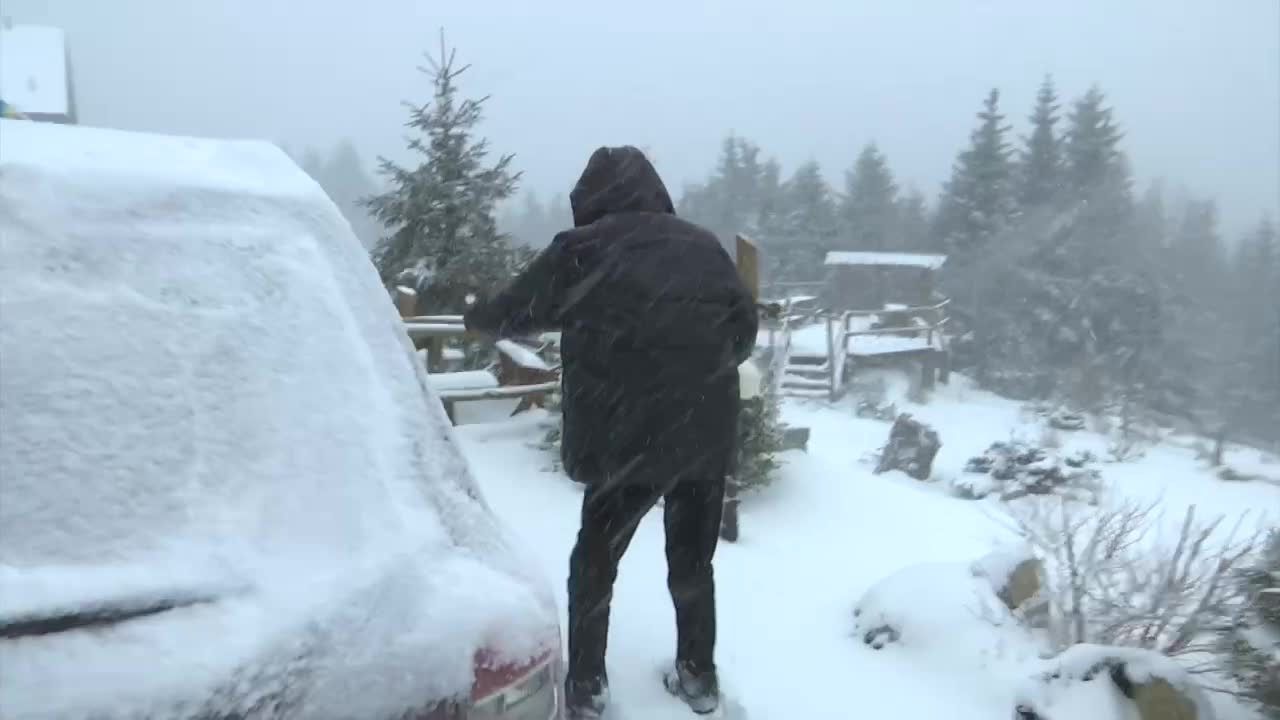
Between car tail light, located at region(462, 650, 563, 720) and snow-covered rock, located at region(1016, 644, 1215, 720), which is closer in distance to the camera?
car tail light, located at region(462, 650, 563, 720)

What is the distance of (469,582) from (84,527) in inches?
25.3

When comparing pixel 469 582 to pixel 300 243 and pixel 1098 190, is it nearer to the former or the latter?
pixel 300 243

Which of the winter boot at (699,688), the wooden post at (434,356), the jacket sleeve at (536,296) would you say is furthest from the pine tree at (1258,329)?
the jacket sleeve at (536,296)

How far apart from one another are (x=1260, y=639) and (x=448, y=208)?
27.7 ft

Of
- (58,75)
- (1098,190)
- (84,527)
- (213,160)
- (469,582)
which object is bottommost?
(469,582)

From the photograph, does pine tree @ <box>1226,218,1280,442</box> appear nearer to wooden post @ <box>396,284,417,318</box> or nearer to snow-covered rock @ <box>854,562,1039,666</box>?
wooden post @ <box>396,284,417,318</box>

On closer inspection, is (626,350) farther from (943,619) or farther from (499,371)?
(499,371)

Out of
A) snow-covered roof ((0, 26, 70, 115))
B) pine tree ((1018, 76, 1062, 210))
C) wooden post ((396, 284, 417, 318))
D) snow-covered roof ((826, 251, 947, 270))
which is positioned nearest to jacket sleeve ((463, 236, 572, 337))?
wooden post ((396, 284, 417, 318))

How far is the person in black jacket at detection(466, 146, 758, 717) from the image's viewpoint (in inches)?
98.6

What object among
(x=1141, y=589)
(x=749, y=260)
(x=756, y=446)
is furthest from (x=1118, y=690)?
(x=756, y=446)

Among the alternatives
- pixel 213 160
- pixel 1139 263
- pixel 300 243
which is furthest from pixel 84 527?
pixel 1139 263

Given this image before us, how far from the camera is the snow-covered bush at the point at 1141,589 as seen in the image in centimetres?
314

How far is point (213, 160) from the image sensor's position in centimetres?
235

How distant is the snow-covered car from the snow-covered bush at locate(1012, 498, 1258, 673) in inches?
96.8
